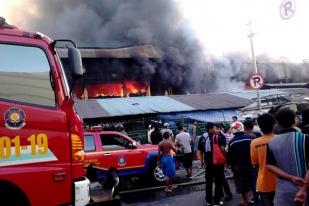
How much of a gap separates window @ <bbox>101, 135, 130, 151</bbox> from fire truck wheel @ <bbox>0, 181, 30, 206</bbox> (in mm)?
6229

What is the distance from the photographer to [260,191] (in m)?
4.90

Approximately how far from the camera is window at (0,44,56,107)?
15.0 feet

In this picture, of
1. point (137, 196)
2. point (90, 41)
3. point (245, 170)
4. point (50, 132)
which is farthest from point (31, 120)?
point (90, 41)

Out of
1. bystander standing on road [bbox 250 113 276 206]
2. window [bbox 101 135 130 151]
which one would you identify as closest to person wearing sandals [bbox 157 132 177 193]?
window [bbox 101 135 130 151]

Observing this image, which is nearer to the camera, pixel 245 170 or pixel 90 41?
pixel 245 170

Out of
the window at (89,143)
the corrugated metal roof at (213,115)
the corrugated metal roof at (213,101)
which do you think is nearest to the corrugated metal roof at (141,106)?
the corrugated metal roof at (213,115)

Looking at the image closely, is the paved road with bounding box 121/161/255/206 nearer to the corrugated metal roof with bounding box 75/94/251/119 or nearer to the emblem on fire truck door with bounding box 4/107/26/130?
the emblem on fire truck door with bounding box 4/107/26/130

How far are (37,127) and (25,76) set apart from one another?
0.61 m

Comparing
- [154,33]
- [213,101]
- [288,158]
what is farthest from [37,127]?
[154,33]

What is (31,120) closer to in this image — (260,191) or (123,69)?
(260,191)

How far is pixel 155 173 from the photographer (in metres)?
11.4

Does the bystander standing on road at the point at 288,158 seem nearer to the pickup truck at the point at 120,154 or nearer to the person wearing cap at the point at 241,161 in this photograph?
the person wearing cap at the point at 241,161

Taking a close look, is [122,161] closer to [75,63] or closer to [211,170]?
[211,170]

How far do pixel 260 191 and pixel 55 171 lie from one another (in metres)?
2.37
